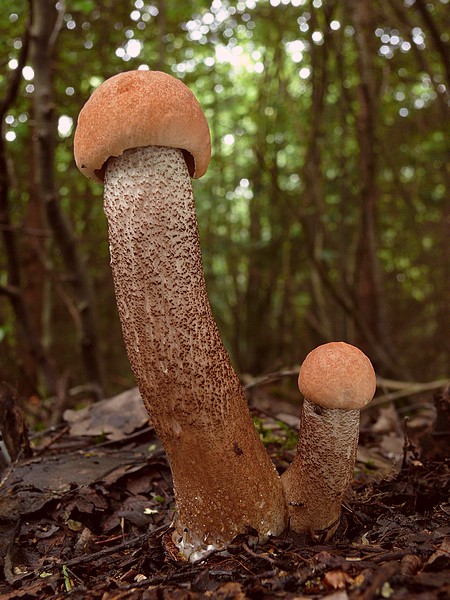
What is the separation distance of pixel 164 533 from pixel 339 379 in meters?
1.01

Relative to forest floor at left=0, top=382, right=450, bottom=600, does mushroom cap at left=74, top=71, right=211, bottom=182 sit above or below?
above

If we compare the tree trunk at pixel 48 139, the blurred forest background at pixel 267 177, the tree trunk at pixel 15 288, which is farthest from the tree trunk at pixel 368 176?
the tree trunk at pixel 15 288

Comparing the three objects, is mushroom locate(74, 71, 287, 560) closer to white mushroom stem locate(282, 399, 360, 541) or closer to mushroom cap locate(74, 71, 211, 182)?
mushroom cap locate(74, 71, 211, 182)

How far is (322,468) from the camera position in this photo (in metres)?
1.99

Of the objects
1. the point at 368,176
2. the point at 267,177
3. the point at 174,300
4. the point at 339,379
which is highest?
the point at 267,177

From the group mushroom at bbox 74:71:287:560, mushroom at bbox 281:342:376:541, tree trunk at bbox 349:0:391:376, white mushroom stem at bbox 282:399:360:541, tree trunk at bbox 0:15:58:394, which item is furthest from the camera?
tree trunk at bbox 349:0:391:376

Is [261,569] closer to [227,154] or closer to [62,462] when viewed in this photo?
[62,462]

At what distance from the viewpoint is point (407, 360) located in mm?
8836

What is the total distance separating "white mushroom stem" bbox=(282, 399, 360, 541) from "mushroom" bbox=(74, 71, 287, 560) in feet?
0.52

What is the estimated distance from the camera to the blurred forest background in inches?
192

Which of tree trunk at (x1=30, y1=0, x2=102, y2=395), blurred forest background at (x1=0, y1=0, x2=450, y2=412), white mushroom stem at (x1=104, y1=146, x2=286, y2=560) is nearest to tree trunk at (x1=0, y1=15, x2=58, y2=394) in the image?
blurred forest background at (x1=0, y1=0, x2=450, y2=412)

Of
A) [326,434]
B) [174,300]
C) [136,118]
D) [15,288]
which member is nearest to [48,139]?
[15,288]

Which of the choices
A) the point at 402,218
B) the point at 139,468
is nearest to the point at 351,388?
the point at 139,468

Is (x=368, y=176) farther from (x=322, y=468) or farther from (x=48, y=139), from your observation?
(x=322, y=468)
